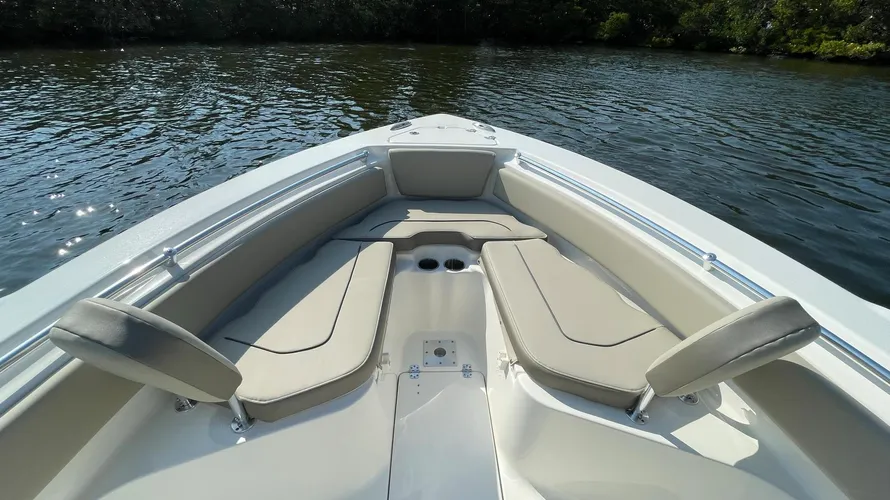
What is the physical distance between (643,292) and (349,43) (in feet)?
72.6

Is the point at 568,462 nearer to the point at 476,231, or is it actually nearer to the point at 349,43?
the point at 476,231

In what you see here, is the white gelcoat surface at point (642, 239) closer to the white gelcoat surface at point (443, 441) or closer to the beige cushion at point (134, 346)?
the beige cushion at point (134, 346)

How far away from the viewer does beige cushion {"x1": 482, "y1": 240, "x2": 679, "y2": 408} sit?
1.37 meters

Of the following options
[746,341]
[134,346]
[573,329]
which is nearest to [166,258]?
[134,346]

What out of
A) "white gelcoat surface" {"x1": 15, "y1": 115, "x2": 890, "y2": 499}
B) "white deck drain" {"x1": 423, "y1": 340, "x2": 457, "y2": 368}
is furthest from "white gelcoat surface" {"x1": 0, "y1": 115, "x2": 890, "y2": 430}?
"white deck drain" {"x1": 423, "y1": 340, "x2": 457, "y2": 368}

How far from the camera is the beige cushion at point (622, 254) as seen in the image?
60.2 inches

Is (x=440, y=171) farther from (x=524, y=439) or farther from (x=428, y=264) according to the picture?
(x=524, y=439)

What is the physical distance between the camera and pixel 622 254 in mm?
1896

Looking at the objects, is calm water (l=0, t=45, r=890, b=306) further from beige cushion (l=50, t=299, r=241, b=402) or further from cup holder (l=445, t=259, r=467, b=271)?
beige cushion (l=50, t=299, r=241, b=402)

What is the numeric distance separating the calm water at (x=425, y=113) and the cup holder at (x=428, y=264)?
4161 millimetres

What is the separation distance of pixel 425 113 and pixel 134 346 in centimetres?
939

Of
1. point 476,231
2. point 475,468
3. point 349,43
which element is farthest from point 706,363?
point 349,43

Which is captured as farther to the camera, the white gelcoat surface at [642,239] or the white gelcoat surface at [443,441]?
the white gelcoat surface at [443,441]

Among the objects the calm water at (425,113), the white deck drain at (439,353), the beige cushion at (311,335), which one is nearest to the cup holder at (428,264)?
the beige cushion at (311,335)
